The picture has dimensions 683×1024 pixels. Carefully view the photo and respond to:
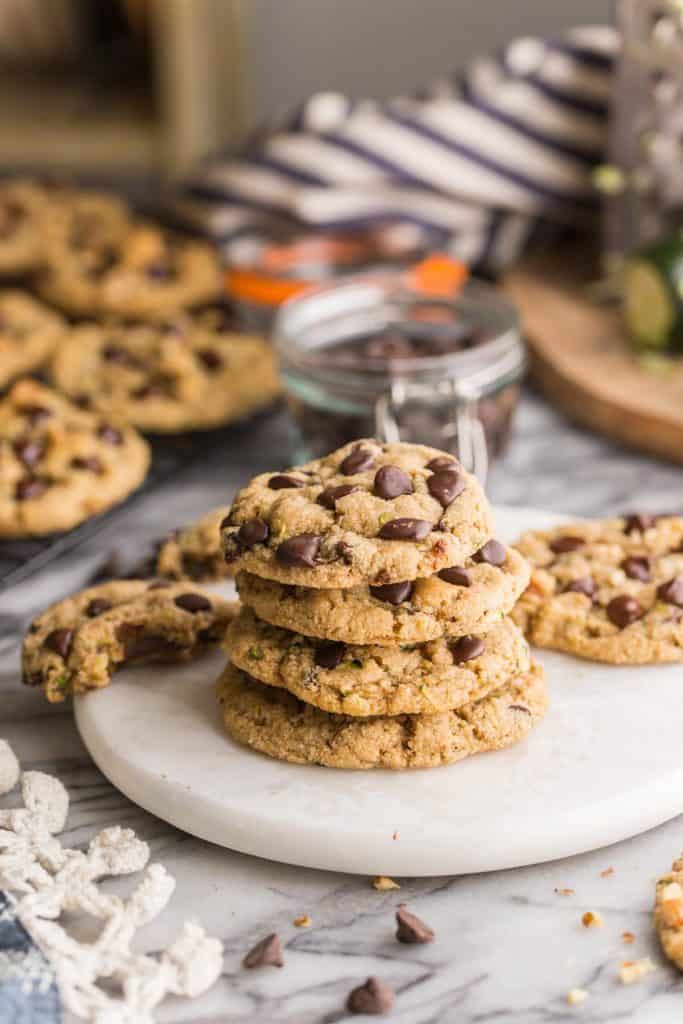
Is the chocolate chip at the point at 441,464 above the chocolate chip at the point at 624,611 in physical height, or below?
above

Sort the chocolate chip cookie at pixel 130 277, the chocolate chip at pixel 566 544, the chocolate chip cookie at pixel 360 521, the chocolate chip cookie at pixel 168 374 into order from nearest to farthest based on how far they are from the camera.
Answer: the chocolate chip cookie at pixel 360 521
the chocolate chip at pixel 566 544
the chocolate chip cookie at pixel 168 374
the chocolate chip cookie at pixel 130 277

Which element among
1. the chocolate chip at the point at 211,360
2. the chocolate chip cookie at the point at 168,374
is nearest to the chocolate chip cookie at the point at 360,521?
the chocolate chip cookie at the point at 168,374

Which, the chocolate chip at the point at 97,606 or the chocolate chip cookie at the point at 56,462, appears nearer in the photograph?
the chocolate chip at the point at 97,606

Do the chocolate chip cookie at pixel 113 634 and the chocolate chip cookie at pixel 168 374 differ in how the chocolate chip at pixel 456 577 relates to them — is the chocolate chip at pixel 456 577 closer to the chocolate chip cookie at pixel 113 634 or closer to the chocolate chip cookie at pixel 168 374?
the chocolate chip cookie at pixel 113 634

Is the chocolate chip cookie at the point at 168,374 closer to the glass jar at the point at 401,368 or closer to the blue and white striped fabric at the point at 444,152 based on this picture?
the glass jar at the point at 401,368

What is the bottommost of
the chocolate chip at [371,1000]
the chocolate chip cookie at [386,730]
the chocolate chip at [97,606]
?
the chocolate chip at [371,1000]

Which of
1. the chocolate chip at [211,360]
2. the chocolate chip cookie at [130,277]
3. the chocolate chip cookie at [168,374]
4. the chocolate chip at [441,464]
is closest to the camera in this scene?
the chocolate chip at [441,464]

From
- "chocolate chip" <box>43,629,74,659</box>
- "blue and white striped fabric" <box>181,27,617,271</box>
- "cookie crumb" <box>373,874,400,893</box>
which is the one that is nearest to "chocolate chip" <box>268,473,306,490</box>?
"chocolate chip" <box>43,629,74,659</box>

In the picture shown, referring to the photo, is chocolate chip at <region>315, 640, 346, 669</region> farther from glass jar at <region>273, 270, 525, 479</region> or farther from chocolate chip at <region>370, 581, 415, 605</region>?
glass jar at <region>273, 270, 525, 479</region>
